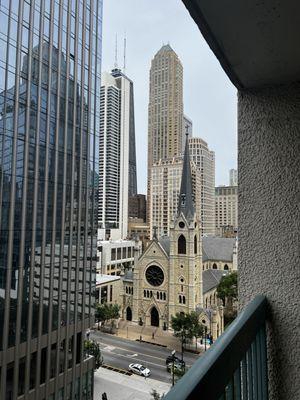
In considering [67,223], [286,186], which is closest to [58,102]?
[67,223]

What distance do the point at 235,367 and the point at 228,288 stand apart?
20.3 m

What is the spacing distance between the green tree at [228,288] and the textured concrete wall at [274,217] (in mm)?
19727

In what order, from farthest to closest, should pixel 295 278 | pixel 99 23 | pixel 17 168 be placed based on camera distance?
pixel 99 23, pixel 17 168, pixel 295 278

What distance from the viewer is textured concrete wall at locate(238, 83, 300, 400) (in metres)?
1.03

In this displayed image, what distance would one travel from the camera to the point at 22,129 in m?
8.02

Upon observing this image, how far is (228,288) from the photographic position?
19.8m

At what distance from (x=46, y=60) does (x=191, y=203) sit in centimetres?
1302

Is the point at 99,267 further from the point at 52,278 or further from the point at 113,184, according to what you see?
the point at 52,278

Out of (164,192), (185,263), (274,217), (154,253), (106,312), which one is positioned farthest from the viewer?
(164,192)

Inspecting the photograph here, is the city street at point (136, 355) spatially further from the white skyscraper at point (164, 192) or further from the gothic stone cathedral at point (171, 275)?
the white skyscraper at point (164, 192)

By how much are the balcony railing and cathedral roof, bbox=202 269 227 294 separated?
65.3ft

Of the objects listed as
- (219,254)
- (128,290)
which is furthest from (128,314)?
(219,254)

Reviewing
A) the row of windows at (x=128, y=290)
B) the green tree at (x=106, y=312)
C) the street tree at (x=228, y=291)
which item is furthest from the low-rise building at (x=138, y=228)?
the green tree at (x=106, y=312)

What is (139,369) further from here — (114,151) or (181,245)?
(114,151)
